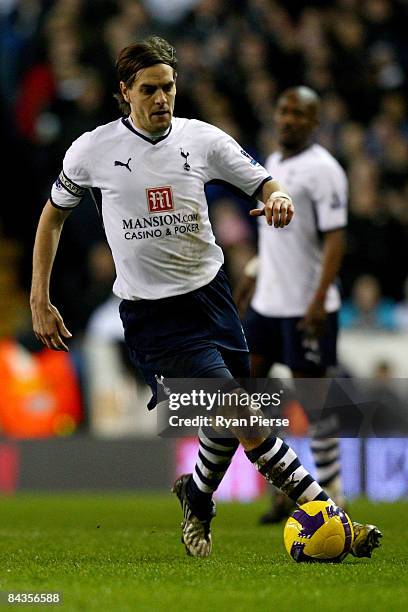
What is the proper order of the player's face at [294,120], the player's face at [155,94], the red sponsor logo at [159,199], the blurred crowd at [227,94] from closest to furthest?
the player's face at [155,94] → the red sponsor logo at [159,199] → the player's face at [294,120] → the blurred crowd at [227,94]

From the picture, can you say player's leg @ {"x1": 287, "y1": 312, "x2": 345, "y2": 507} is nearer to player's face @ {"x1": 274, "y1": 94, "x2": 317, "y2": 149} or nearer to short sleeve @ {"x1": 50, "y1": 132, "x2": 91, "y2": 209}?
player's face @ {"x1": 274, "y1": 94, "x2": 317, "y2": 149}

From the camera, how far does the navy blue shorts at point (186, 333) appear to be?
6.04 m

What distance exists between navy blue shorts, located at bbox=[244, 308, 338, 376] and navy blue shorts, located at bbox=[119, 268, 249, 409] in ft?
7.21

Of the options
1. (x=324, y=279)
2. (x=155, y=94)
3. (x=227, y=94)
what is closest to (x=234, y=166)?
(x=155, y=94)

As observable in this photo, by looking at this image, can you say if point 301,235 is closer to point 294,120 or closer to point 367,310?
point 294,120

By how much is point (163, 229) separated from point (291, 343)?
2601 mm

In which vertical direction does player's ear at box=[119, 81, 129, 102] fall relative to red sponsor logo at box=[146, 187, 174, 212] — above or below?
above

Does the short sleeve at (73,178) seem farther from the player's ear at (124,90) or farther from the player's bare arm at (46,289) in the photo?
the player's ear at (124,90)

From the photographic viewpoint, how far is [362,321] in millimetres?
12648

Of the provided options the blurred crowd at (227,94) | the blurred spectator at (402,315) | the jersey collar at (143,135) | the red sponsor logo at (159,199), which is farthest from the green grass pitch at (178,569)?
the blurred crowd at (227,94)

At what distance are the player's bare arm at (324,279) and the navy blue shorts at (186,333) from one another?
207 centimetres

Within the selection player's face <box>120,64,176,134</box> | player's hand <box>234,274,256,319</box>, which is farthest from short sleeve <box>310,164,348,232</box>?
player's face <box>120,64,176,134</box>

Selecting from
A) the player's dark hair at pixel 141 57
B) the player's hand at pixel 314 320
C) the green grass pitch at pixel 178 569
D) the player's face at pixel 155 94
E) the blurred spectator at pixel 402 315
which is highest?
the player's dark hair at pixel 141 57

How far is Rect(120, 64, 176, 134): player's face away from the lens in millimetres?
5887
